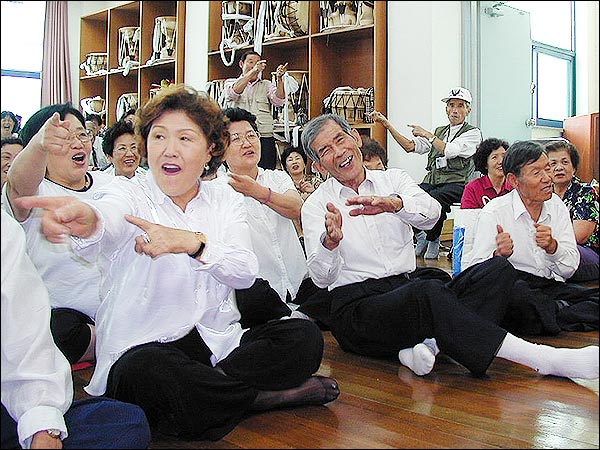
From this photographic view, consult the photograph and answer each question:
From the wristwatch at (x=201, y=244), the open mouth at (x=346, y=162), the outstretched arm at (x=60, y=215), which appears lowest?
the wristwatch at (x=201, y=244)

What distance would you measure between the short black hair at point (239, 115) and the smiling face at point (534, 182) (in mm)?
492

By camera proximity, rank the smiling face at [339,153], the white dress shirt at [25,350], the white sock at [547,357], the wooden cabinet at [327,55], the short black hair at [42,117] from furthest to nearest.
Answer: the smiling face at [339,153]
the wooden cabinet at [327,55]
the white sock at [547,357]
the short black hair at [42,117]
the white dress shirt at [25,350]

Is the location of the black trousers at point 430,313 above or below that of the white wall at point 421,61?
below

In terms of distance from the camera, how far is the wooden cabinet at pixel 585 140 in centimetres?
89

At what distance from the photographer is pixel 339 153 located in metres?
1.38

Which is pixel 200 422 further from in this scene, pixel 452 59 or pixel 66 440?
pixel 452 59

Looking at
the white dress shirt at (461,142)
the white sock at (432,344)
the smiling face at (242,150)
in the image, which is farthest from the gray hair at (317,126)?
the white sock at (432,344)

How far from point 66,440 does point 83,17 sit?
2.04ft

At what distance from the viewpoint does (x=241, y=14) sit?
1.30 meters

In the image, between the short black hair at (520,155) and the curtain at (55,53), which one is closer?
the curtain at (55,53)

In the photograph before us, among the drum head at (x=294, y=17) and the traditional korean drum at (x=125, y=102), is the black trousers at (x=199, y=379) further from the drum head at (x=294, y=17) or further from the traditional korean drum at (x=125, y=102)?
the drum head at (x=294, y=17)

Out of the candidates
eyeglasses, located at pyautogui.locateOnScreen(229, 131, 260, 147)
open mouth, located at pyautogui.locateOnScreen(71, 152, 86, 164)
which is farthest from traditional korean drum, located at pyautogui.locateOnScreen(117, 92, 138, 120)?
eyeglasses, located at pyautogui.locateOnScreen(229, 131, 260, 147)

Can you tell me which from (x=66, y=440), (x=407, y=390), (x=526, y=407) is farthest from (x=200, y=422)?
(x=526, y=407)

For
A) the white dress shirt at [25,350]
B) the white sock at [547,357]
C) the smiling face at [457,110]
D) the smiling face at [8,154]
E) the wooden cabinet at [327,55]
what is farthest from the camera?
the wooden cabinet at [327,55]
